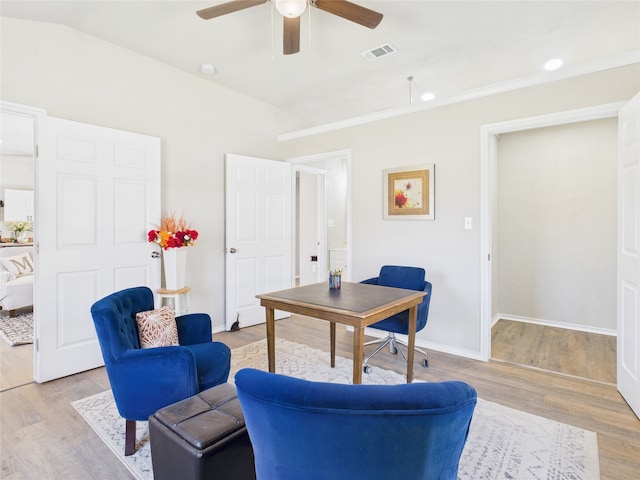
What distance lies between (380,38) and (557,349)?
343 centimetres

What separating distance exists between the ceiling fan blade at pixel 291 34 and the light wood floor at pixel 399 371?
105 inches

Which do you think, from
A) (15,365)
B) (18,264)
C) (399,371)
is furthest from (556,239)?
(18,264)

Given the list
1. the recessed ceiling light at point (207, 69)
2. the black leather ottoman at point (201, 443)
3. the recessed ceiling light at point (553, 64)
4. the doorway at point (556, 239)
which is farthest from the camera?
the doorway at point (556, 239)

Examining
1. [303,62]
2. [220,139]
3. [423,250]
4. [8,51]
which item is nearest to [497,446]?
[423,250]

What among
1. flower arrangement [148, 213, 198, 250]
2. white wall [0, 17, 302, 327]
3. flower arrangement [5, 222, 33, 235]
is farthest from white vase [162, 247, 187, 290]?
flower arrangement [5, 222, 33, 235]

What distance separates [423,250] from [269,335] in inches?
71.5

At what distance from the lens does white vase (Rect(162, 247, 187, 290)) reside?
330 cm

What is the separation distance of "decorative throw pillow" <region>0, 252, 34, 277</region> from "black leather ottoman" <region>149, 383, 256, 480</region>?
5.24 metres

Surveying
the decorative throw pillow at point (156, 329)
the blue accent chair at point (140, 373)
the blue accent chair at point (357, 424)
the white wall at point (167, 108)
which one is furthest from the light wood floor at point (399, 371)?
the white wall at point (167, 108)

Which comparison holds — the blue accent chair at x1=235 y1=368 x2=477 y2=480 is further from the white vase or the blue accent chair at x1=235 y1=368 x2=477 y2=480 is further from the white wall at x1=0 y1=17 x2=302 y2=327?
the white wall at x1=0 y1=17 x2=302 y2=327

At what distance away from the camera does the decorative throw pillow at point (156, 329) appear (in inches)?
82.7

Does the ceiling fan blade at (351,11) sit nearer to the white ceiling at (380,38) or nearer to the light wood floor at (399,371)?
the white ceiling at (380,38)

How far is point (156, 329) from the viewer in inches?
83.6

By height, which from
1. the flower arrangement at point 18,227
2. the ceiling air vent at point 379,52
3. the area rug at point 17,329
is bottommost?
the area rug at point 17,329
